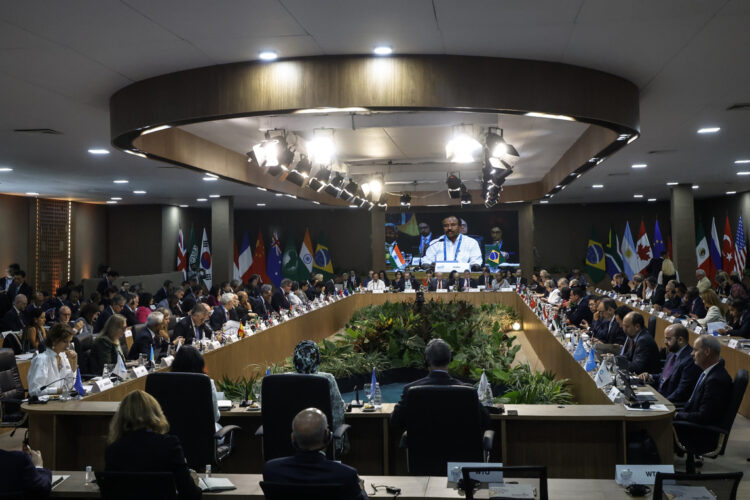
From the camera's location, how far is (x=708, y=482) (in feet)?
7.66

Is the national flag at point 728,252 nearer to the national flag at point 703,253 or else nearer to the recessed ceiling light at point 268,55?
the national flag at point 703,253

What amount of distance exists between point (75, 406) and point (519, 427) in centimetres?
285

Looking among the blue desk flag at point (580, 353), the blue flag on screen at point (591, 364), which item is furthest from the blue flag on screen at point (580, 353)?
the blue flag on screen at point (591, 364)

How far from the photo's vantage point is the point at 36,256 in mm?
15719

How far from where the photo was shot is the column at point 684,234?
13.6 m

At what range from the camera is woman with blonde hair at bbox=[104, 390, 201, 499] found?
269 centimetres

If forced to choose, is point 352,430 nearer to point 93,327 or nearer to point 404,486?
point 404,486

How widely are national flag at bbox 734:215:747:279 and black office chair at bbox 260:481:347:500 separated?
1711 centimetres

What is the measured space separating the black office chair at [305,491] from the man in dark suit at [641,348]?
13.4 feet

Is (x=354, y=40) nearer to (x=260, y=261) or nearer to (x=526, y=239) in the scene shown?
(x=526, y=239)

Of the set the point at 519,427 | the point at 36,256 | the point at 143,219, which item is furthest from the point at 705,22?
the point at 143,219

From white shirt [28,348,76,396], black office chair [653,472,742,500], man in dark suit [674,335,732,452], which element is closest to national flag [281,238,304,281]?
white shirt [28,348,76,396]

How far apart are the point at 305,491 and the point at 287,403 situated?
4.60 feet

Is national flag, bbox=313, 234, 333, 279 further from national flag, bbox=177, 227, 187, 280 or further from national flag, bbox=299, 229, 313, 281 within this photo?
national flag, bbox=177, 227, 187, 280
